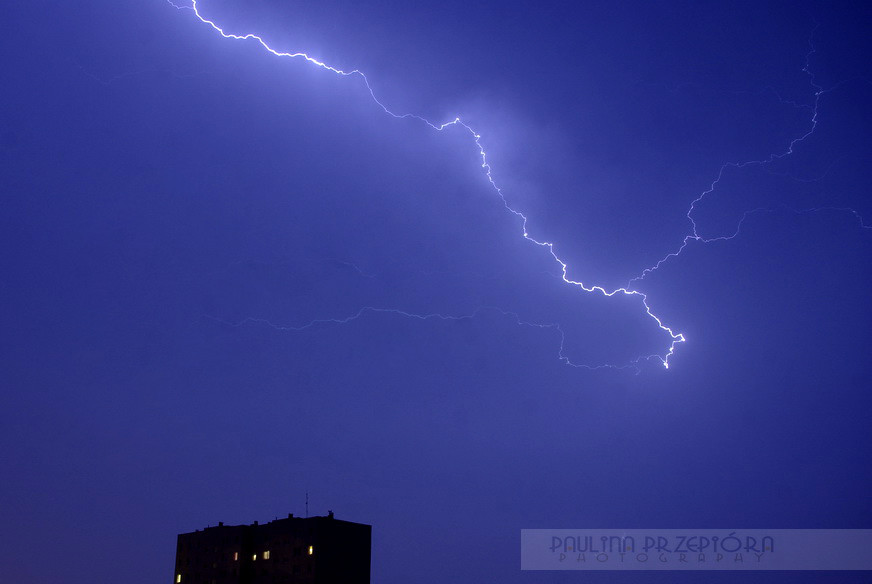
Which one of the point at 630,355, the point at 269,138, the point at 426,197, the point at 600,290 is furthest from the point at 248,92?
the point at 630,355

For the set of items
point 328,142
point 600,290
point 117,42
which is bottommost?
point 600,290

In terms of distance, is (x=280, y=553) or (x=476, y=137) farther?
(x=280, y=553)

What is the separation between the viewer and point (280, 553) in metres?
33.0

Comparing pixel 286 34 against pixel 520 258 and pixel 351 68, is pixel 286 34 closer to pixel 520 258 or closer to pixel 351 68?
pixel 351 68

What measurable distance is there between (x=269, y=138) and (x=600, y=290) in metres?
15.6

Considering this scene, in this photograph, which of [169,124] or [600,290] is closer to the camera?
[600,290]

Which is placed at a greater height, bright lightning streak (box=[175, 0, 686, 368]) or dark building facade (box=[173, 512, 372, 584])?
bright lightning streak (box=[175, 0, 686, 368])

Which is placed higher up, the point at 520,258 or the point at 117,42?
the point at 117,42

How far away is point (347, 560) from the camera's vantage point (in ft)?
108

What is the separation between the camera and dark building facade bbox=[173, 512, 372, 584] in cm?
3212

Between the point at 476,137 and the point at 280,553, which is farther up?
the point at 476,137

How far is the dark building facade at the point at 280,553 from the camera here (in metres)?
32.1

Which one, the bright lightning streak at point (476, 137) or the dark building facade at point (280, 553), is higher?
the bright lightning streak at point (476, 137)

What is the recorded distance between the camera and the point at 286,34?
31.4m
